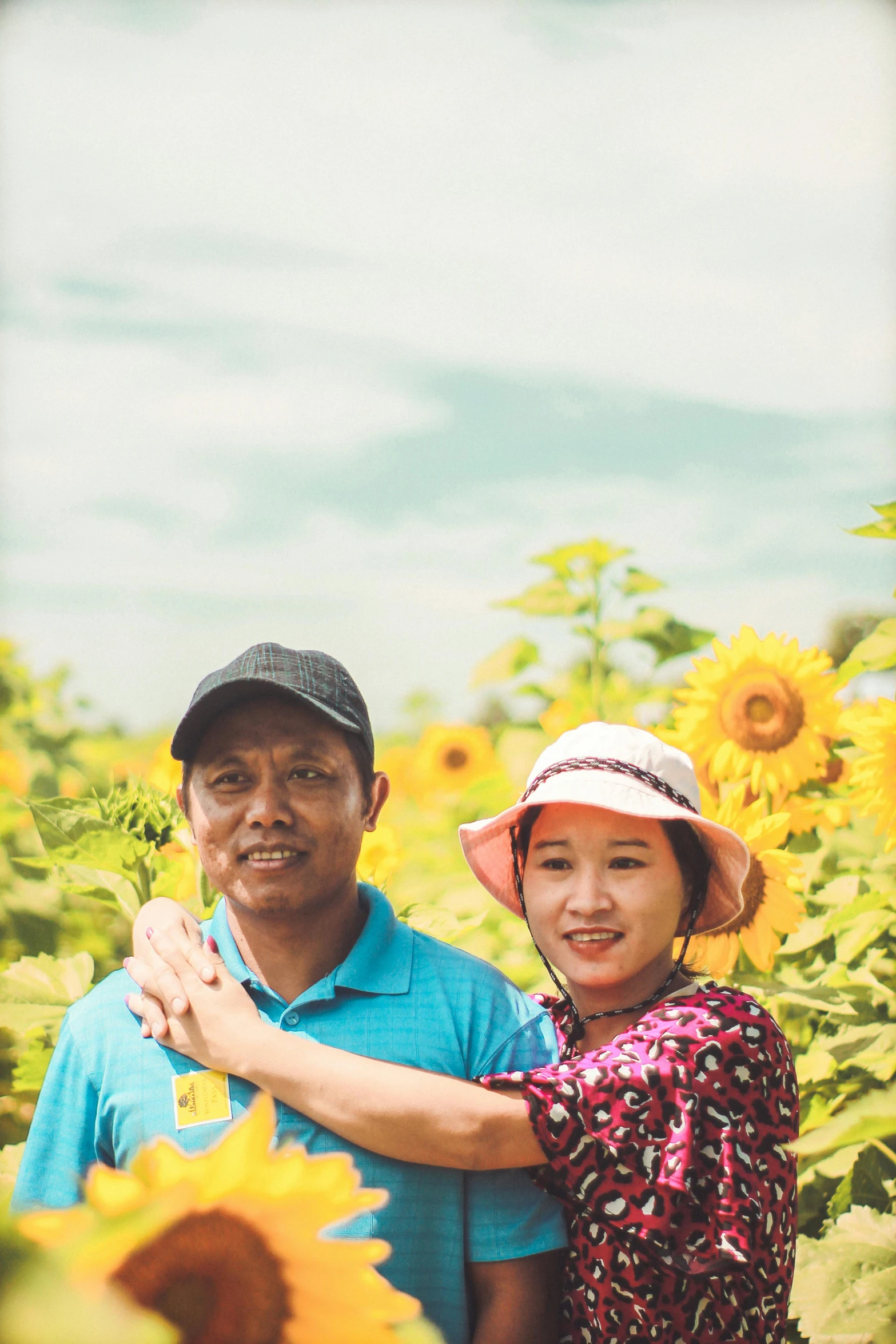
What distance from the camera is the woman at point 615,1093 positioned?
1.76 metres

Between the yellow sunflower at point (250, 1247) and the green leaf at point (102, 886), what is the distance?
1.57 m

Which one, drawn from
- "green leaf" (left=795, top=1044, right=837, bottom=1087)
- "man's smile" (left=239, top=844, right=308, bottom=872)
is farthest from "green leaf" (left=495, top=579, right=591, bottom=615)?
"man's smile" (left=239, top=844, right=308, bottom=872)

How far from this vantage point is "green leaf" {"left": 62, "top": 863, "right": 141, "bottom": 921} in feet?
7.79

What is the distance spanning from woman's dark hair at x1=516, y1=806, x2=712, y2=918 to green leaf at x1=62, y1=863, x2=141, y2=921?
31.1 inches

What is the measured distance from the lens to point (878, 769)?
2797 millimetres

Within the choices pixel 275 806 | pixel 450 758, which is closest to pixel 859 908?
pixel 275 806

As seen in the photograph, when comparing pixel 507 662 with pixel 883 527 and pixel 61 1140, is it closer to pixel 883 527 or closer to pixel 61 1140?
pixel 883 527

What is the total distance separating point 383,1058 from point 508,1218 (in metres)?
0.31

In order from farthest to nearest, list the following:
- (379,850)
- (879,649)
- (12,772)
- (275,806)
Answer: (12,772)
(379,850)
(879,649)
(275,806)

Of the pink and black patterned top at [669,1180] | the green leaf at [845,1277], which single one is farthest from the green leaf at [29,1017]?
the green leaf at [845,1277]

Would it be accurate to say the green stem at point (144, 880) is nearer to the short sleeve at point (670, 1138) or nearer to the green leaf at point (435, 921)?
the green leaf at point (435, 921)

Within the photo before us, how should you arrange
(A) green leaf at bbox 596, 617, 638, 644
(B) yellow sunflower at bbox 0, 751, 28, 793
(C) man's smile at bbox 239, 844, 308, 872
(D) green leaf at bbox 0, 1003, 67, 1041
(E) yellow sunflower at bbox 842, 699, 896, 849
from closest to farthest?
(C) man's smile at bbox 239, 844, 308, 872 → (D) green leaf at bbox 0, 1003, 67, 1041 → (E) yellow sunflower at bbox 842, 699, 896, 849 → (A) green leaf at bbox 596, 617, 638, 644 → (B) yellow sunflower at bbox 0, 751, 28, 793

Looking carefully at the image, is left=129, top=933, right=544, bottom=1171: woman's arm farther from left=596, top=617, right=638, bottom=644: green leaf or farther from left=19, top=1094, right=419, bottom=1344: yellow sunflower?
left=596, top=617, right=638, bottom=644: green leaf

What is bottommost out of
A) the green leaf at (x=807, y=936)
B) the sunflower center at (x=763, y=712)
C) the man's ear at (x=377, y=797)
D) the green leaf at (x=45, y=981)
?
the green leaf at (x=807, y=936)
